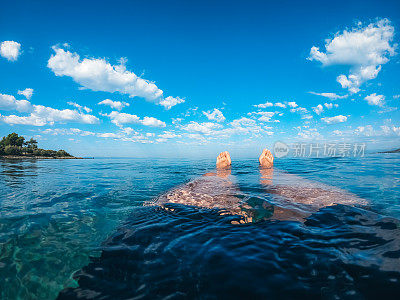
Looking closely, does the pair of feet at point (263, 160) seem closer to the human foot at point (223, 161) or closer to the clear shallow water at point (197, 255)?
the human foot at point (223, 161)

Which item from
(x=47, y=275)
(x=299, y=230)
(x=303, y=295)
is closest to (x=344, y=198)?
(x=299, y=230)

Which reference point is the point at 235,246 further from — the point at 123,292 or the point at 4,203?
the point at 4,203

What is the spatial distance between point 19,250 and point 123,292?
3553mm

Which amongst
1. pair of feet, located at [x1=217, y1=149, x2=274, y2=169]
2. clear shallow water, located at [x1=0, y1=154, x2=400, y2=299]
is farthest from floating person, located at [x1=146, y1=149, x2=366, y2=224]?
pair of feet, located at [x1=217, y1=149, x2=274, y2=169]

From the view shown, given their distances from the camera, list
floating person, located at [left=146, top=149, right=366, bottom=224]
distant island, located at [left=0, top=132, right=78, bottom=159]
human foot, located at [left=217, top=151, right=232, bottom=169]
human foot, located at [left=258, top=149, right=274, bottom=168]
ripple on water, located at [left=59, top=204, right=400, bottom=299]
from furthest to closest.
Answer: distant island, located at [left=0, top=132, right=78, bottom=159] < human foot, located at [left=217, top=151, right=232, bottom=169] < human foot, located at [left=258, top=149, right=274, bottom=168] < floating person, located at [left=146, top=149, right=366, bottom=224] < ripple on water, located at [left=59, top=204, right=400, bottom=299]

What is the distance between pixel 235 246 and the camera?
4.12 metres

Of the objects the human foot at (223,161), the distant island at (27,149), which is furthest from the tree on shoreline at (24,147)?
the human foot at (223,161)

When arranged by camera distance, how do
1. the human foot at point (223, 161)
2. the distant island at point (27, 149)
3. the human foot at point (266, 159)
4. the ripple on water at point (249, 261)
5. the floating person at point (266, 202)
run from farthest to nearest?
the distant island at point (27, 149) < the human foot at point (223, 161) < the human foot at point (266, 159) < the floating person at point (266, 202) < the ripple on water at point (249, 261)

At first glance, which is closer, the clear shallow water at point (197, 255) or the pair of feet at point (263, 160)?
the clear shallow water at point (197, 255)

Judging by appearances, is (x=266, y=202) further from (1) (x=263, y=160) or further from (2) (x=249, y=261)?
(1) (x=263, y=160)

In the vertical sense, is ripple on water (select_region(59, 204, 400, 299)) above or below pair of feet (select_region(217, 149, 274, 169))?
below

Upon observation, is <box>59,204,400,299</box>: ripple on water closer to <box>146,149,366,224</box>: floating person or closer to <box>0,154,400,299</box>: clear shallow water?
<box>0,154,400,299</box>: clear shallow water

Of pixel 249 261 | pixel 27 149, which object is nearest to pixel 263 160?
pixel 249 261

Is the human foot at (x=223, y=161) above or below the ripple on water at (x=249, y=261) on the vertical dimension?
above
